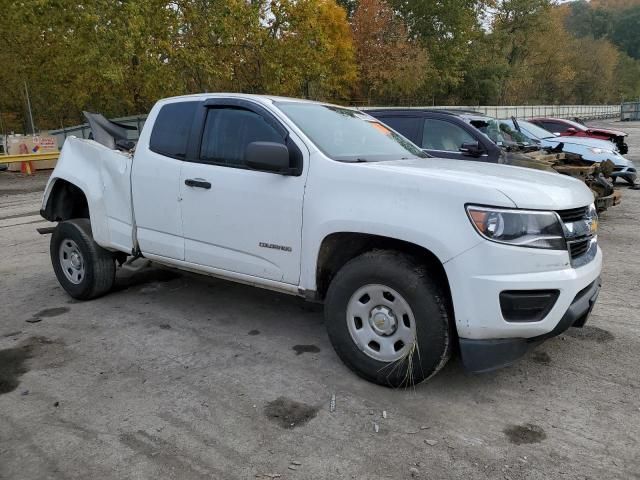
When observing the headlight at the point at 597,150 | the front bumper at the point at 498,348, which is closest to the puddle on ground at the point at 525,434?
the front bumper at the point at 498,348

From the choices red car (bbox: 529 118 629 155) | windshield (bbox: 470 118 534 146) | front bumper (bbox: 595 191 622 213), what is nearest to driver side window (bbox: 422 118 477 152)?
windshield (bbox: 470 118 534 146)

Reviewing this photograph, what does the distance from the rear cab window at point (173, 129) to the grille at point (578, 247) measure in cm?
295

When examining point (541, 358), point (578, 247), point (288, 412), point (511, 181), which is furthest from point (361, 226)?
point (541, 358)

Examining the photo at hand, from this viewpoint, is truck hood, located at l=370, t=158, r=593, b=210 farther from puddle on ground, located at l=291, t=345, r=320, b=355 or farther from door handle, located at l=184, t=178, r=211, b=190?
puddle on ground, located at l=291, t=345, r=320, b=355

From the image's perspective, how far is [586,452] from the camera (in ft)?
9.22

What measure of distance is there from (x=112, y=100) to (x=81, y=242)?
87.0 feet

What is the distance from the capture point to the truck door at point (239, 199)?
3.74m

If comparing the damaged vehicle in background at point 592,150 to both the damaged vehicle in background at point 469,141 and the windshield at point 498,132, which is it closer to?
the windshield at point 498,132

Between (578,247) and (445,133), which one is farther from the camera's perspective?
(445,133)

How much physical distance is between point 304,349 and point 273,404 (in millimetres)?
859

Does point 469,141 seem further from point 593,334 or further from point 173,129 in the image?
point 173,129

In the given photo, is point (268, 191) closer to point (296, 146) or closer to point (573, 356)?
point (296, 146)

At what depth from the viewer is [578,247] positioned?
131 inches

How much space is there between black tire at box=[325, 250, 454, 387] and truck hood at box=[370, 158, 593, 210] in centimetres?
55
